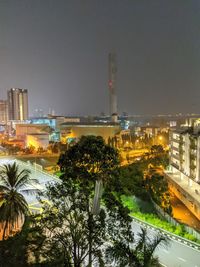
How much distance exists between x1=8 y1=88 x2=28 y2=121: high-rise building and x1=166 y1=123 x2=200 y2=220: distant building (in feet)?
151

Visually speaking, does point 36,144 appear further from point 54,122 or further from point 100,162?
point 100,162

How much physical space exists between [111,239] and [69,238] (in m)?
0.63

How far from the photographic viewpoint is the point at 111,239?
3.47 metres

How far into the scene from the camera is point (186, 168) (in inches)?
566

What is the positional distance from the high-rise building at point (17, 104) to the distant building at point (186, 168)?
45.9 metres

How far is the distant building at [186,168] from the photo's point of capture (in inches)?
495

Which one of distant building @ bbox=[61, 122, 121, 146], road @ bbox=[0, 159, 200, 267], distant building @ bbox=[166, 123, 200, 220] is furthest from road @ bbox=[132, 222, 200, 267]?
distant building @ bbox=[61, 122, 121, 146]

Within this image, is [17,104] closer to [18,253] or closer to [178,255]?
[178,255]

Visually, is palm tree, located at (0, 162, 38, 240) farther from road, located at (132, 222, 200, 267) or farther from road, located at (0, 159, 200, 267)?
road, located at (132, 222, 200, 267)

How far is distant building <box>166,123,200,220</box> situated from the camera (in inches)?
495

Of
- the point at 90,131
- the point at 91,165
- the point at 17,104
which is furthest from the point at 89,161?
the point at 17,104

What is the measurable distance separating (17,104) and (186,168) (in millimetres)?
48875

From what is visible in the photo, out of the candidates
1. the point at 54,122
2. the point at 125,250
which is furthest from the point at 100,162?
the point at 54,122

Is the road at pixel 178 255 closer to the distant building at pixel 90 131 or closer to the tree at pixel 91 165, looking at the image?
the tree at pixel 91 165
